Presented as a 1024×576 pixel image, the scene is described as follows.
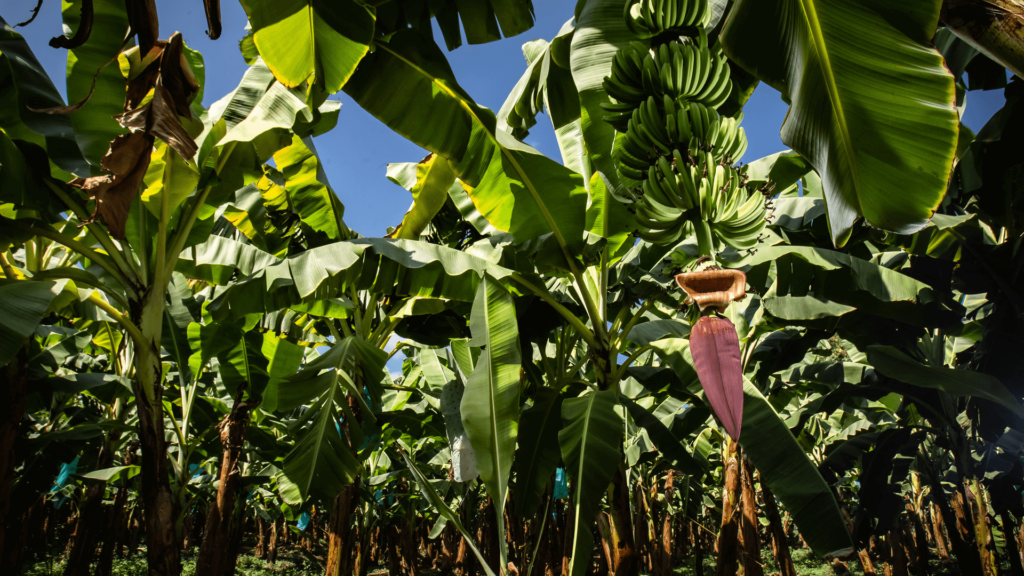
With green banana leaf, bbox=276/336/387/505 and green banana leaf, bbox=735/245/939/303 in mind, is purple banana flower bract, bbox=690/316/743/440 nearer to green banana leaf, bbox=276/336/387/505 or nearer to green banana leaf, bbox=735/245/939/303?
green banana leaf, bbox=735/245/939/303

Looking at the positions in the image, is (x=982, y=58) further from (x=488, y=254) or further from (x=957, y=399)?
(x=957, y=399)

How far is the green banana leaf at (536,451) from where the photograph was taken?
2896mm

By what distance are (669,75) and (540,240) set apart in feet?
4.79

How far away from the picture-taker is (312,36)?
7.22 ft

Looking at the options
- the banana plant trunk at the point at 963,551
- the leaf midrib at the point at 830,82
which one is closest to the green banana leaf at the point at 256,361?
the leaf midrib at the point at 830,82

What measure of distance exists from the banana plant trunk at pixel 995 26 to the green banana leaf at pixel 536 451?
2505 millimetres

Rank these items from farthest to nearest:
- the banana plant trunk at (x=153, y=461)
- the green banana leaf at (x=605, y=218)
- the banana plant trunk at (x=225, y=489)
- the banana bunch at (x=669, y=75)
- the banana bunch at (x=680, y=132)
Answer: the banana plant trunk at (x=225, y=489), the green banana leaf at (x=605, y=218), the banana plant trunk at (x=153, y=461), the banana bunch at (x=669, y=75), the banana bunch at (x=680, y=132)

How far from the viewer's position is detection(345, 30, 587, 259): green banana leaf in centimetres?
266

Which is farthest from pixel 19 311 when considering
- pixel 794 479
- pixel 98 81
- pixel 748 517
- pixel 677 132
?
pixel 748 517

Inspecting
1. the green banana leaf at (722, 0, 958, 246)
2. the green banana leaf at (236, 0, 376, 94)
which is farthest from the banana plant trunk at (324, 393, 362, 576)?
the green banana leaf at (722, 0, 958, 246)

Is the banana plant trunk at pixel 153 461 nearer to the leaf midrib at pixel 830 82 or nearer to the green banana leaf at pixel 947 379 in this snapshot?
the leaf midrib at pixel 830 82

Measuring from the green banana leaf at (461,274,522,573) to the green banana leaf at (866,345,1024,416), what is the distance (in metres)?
2.38

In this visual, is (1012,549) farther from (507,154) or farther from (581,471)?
(507,154)

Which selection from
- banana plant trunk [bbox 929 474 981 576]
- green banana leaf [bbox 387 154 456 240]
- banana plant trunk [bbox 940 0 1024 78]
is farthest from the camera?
banana plant trunk [bbox 929 474 981 576]
